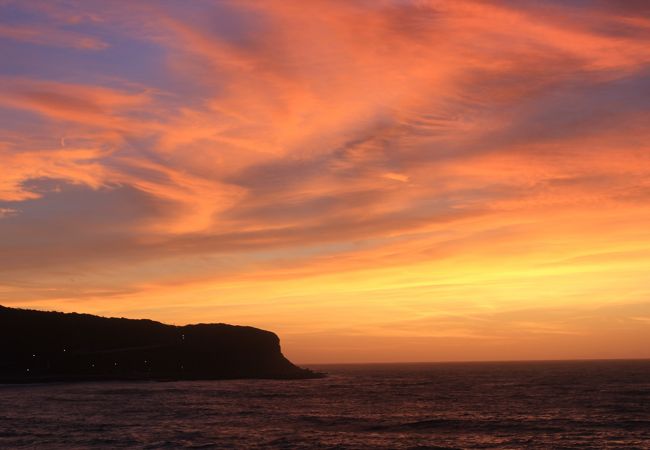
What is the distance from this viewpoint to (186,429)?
59969 millimetres

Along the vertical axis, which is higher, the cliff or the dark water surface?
the cliff

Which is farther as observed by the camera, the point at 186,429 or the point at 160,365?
the point at 160,365

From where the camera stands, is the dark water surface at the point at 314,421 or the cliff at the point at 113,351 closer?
the dark water surface at the point at 314,421

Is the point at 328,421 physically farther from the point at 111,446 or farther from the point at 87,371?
the point at 87,371

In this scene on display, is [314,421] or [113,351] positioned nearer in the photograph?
[314,421]

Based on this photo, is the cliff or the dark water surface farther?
the cliff

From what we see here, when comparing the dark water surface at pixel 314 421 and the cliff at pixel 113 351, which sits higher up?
the cliff at pixel 113 351

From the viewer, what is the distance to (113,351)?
17662 cm

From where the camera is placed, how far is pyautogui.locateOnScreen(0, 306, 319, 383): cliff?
159875mm

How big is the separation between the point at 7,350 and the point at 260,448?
132925 mm

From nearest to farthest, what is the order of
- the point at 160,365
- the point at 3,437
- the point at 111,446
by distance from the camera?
the point at 111,446
the point at 3,437
the point at 160,365

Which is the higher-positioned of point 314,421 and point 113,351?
point 113,351

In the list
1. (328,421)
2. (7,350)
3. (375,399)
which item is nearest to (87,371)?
(7,350)

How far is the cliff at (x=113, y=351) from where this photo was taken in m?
160
